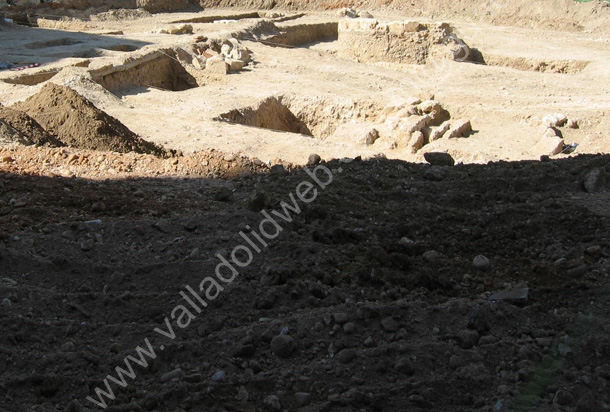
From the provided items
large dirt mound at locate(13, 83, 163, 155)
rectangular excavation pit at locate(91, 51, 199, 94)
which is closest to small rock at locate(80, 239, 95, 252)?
large dirt mound at locate(13, 83, 163, 155)

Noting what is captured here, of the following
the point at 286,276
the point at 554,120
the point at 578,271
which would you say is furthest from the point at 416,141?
the point at 286,276

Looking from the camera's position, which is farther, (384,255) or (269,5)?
(269,5)

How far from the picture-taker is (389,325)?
296 cm

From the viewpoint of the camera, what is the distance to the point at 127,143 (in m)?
7.30

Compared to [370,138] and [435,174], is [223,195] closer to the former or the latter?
[435,174]

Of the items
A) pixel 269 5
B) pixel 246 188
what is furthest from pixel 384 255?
pixel 269 5

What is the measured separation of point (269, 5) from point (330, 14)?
2575 millimetres

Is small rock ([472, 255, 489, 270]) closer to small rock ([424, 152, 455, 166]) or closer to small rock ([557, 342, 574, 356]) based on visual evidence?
small rock ([557, 342, 574, 356])

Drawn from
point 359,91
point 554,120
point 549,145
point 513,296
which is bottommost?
point 549,145

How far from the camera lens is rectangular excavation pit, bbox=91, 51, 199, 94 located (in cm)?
1206

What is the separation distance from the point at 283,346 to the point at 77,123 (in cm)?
524

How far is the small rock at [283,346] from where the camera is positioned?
2842 mm

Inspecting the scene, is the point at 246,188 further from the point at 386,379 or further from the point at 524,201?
the point at 386,379

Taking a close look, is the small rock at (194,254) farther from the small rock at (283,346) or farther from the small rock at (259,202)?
the small rock at (283,346)
